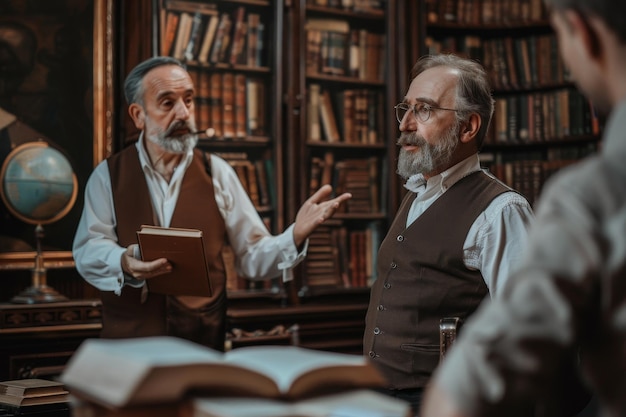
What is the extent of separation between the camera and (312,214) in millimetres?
3281

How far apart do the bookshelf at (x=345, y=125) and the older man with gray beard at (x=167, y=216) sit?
1.16m

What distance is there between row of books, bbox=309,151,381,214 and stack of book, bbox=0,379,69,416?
2861 millimetres

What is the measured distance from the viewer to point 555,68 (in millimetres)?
5375

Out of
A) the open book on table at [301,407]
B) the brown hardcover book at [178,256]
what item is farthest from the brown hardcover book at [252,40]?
the open book on table at [301,407]

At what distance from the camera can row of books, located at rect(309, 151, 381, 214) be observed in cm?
491

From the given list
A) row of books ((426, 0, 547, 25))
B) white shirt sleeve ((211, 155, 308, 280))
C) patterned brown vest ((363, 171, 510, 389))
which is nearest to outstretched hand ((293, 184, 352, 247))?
white shirt sleeve ((211, 155, 308, 280))

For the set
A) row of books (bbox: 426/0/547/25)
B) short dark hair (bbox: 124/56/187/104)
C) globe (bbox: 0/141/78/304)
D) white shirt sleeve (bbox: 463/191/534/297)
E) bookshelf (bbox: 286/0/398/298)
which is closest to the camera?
white shirt sleeve (bbox: 463/191/534/297)

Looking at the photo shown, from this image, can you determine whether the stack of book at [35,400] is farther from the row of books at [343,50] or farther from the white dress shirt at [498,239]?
the row of books at [343,50]

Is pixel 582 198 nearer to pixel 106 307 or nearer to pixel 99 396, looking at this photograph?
pixel 99 396

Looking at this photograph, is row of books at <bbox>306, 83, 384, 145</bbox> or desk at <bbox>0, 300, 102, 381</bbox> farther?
row of books at <bbox>306, 83, 384, 145</bbox>

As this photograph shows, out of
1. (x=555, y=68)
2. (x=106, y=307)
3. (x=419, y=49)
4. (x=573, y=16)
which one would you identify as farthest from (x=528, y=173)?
(x=573, y=16)

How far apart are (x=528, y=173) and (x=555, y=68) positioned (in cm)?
69

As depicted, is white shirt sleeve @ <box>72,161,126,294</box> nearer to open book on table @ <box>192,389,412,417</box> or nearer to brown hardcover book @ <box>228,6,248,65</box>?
brown hardcover book @ <box>228,6,248,65</box>

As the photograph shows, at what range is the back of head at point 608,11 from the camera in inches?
36.4
